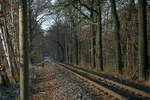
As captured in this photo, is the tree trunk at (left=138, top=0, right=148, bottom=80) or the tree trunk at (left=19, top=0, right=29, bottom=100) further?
the tree trunk at (left=138, top=0, right=148, bottom=80)

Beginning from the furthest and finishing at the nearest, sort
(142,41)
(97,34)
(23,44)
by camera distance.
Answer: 1. (97,34)
2. (142,41)
3. (23,44)

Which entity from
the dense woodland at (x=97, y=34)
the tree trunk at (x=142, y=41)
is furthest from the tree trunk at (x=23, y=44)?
the tree trunk at (x=142, y=41)

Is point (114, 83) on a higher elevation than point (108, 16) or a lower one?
lower

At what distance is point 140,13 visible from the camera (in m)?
9.59

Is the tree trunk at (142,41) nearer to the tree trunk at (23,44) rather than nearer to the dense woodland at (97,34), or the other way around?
the dense woodland at (97,34)

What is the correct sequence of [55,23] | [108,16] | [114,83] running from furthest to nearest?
[55,23] < [108,16] < [114,83]

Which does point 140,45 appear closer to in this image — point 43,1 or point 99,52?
point 99,52

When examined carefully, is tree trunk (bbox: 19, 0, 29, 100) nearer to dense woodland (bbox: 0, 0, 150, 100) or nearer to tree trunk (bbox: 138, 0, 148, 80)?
dense woodland (bbox: 0, 0, 150, 100)

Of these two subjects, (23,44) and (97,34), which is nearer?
(23,44)

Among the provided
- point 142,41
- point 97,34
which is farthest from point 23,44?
point 97,34

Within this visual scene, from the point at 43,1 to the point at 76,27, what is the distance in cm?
942

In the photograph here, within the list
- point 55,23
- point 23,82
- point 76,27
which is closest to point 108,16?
point 76,27

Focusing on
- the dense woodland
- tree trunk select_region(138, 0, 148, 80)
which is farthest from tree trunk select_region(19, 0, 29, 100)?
tree trunk select_region(138, 0, 148, 80)

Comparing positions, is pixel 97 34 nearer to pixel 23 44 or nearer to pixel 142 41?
pixel 142 41
